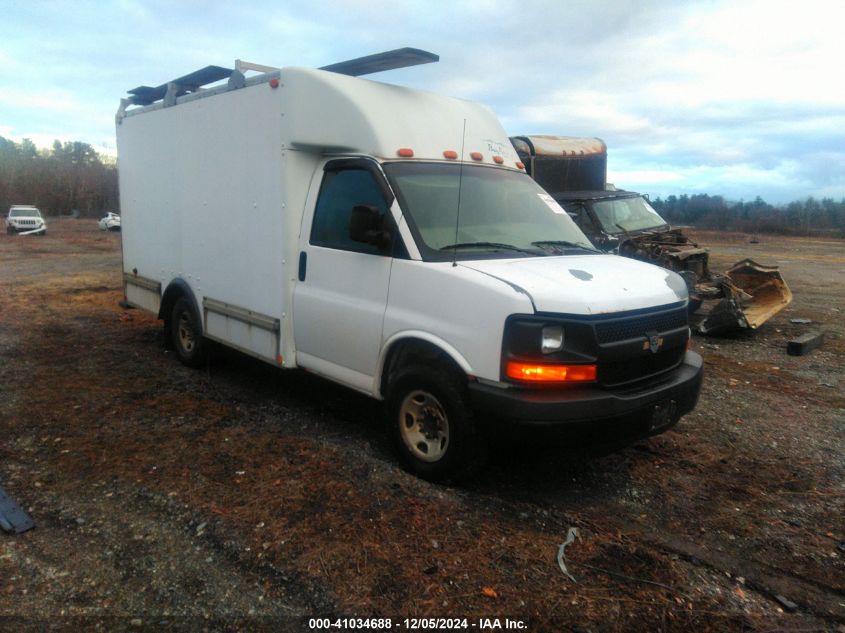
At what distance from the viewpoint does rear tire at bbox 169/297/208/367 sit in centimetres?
680

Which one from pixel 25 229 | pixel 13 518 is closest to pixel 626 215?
pixel 13 518

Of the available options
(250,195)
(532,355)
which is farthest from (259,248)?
(532,355)

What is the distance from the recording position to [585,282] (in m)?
3.95

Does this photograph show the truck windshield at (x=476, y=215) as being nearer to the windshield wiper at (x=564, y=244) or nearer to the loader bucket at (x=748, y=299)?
the windshield wiper at (x=564, y=244)

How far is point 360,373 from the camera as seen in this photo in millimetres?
4766

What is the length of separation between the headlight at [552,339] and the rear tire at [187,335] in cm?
424

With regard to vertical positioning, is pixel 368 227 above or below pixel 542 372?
above

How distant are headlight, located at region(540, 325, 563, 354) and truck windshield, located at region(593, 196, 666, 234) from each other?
6.90 meters

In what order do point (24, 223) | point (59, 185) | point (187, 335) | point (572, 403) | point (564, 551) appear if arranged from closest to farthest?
point (564, 551), point (572, 403), point (187, 335), point (24, 223), point (59, 185)

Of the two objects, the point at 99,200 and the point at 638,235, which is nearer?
the point at 638,235

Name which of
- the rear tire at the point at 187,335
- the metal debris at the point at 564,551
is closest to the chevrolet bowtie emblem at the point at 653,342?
the metal debris at the point at 564,551

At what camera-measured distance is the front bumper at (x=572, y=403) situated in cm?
365

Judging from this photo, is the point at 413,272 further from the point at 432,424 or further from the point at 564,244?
the point at 564,244

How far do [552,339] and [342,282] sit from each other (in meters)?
1.82
